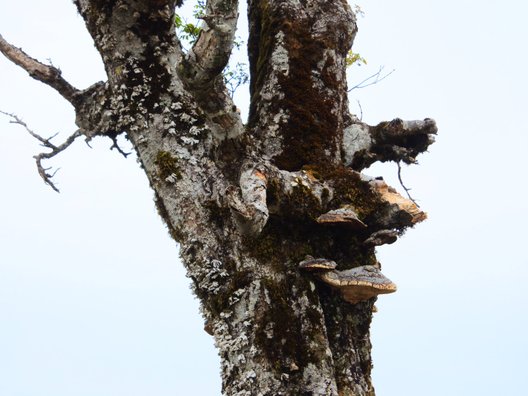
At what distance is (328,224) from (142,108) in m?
1.51

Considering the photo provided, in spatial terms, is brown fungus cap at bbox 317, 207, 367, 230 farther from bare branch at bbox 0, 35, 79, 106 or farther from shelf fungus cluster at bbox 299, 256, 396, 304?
bare branch at bbox 0, 35, 79, 106

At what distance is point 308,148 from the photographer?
16.2 feet

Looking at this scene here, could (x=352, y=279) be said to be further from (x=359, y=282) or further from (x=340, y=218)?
(x=340, y=218)

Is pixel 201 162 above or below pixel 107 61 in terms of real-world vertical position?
below

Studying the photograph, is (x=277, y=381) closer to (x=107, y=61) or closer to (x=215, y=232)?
(x=215, y=232)

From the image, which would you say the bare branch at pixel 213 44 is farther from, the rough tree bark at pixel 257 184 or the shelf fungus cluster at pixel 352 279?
the shelf fungus cluster at pixel 352 279

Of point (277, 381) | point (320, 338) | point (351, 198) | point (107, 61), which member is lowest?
point (277, 381)

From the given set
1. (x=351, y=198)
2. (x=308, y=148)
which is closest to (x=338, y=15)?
(x=308, y=148)

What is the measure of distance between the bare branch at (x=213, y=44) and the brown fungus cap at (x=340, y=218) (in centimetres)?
121

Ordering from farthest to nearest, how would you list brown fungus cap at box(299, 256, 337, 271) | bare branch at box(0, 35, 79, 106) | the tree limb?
the tree limb, bare branch at box(0, 35, 79, 106), brown fungus cap at box(299, 256, 337, 271)

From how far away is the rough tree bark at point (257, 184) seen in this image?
3891mm

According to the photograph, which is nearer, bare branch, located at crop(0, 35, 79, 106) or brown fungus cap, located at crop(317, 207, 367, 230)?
brown fungus cap, located at crop(317, 207, 367, 230)

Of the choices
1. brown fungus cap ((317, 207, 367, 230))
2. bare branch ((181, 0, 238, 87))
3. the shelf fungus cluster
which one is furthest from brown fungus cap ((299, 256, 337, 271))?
bare branch ((181, 0, 238, 87))

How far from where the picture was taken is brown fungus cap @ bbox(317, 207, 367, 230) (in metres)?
4.33
